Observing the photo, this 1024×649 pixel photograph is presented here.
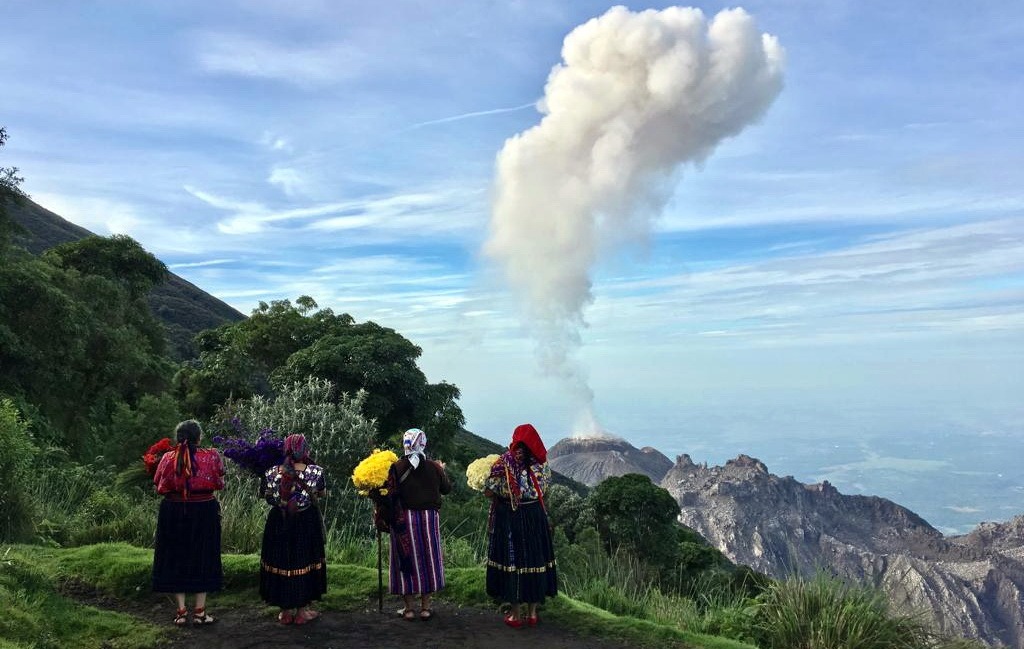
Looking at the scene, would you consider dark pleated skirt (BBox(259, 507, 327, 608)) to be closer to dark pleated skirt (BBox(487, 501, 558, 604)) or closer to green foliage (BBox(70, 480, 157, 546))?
dark pleated skirt (BBox(487, 501, 558, 604))

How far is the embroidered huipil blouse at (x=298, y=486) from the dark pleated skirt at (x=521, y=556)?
194 centimetres

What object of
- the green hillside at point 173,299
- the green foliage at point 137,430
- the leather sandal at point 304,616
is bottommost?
the leather sandal at point 304,616

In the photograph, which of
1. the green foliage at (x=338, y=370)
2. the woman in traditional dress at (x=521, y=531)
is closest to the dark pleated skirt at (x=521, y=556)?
the woman in traditional dress at (x=521, y=531)

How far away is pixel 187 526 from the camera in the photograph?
23.5 feet

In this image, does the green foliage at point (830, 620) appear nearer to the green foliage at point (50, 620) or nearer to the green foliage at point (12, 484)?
the green foliage at point (50, 620)

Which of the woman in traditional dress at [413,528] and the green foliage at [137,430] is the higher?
the green foliage at [137,430]

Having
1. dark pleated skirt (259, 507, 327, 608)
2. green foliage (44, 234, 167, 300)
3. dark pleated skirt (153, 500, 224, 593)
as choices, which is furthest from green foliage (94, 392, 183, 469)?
green foliage (44, 234, 167, 300)

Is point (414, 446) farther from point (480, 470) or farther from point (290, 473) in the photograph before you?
point (290, 473)

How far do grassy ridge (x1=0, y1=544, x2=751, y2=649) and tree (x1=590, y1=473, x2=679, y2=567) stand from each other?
32423 millimetres

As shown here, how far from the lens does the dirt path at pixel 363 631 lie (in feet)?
21.9

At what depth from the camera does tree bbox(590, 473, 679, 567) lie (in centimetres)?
3934

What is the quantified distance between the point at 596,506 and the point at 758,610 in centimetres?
3510

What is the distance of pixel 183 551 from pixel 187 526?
10.0 inches

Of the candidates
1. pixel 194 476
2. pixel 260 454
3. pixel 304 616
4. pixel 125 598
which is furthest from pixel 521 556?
pixel 125 598
